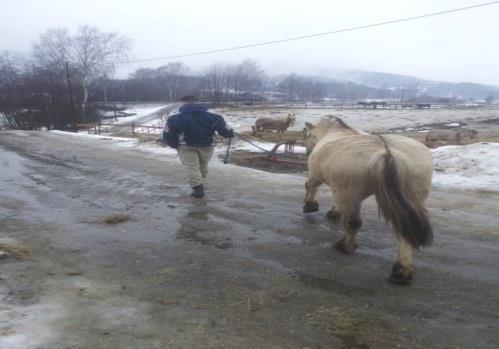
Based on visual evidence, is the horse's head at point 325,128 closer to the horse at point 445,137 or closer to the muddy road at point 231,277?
the muddy road at point 231,277

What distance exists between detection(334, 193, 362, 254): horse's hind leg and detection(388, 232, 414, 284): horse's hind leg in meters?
0.58

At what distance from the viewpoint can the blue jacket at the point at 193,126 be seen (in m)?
7.86

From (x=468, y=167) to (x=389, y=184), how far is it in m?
7.43

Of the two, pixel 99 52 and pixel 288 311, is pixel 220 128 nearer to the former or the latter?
pixel 288 311

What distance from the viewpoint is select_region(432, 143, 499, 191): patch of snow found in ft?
29.9

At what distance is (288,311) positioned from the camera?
141 inches

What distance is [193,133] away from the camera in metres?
7.90

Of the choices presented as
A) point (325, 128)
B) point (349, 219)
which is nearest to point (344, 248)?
point (349, 219)

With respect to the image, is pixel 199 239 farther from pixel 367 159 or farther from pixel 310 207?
pixel 367 159

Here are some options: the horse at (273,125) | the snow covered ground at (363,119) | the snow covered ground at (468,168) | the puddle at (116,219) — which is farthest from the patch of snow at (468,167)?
the snow covered ground at (363,119)

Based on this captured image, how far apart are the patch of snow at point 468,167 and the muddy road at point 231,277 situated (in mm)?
1028

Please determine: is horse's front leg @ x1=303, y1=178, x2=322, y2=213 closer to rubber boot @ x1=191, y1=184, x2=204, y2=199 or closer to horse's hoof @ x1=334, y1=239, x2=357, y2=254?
horse's hoof @ x1=334, y1=239, x2=357, y2=254

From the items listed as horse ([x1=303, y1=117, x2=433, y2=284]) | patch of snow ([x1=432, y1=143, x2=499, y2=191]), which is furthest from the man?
patch of snow ([x1=432, y1=143, x2=499, y2=191])

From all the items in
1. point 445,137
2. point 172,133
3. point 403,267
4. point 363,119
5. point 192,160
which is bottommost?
point 363,119
